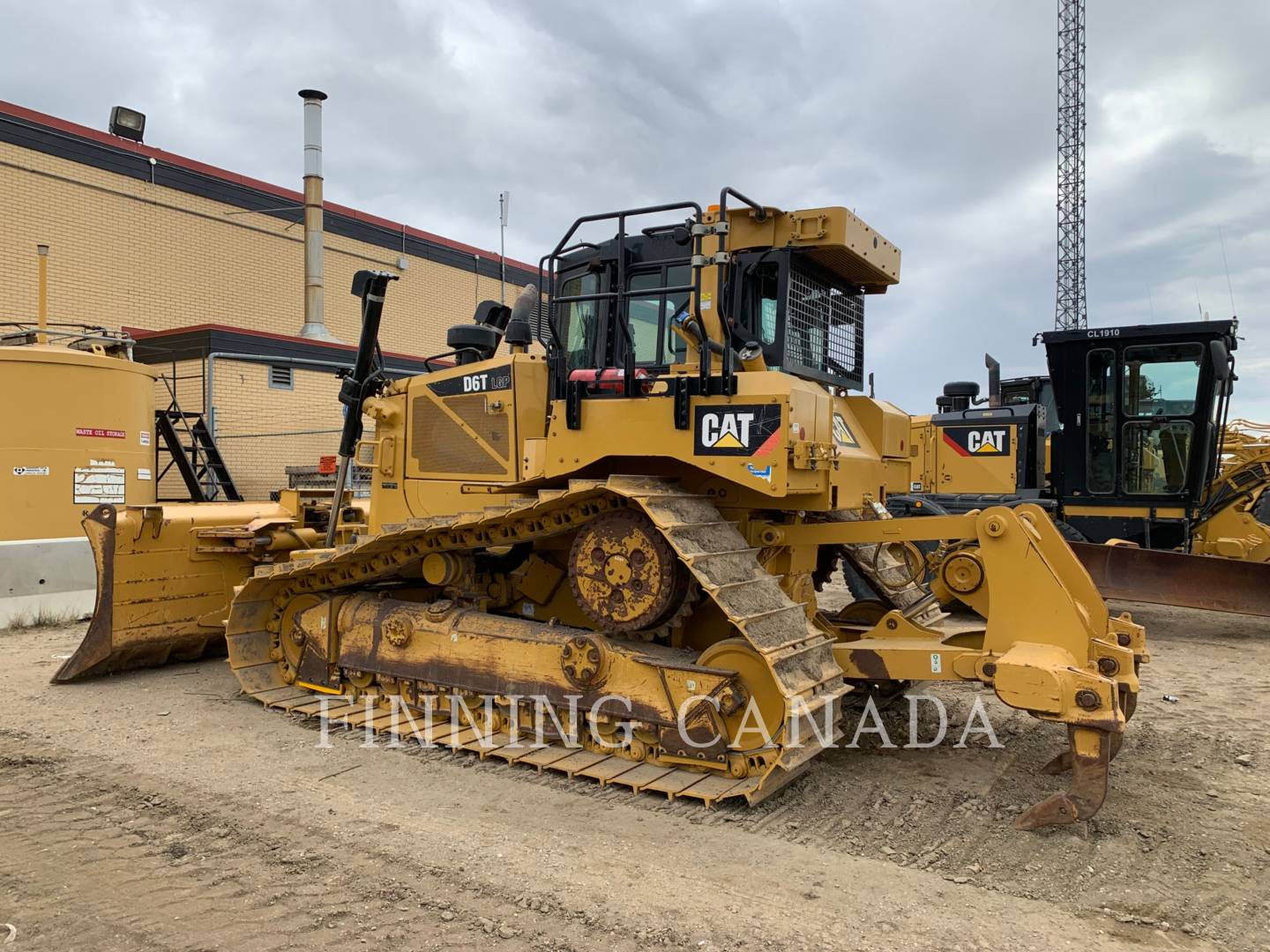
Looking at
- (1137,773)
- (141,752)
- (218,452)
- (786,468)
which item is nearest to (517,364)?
(786,468)

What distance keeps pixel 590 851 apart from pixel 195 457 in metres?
12.6

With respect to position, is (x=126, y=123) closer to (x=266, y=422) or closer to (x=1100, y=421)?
(x=266, y=422)

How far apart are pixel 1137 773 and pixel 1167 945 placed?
6.90 feet

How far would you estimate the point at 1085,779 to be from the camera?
420cm

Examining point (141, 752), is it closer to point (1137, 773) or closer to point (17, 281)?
point (1137, 773)

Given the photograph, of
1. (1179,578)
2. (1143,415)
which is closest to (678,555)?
(1179,578)

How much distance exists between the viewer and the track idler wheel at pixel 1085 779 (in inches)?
164

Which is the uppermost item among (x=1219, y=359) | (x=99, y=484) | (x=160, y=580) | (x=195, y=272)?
(x=195, y=272)

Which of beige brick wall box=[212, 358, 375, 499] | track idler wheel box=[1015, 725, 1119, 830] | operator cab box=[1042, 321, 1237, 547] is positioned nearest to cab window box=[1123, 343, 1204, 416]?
operator cab box=[1042, 321, 1237, 547]

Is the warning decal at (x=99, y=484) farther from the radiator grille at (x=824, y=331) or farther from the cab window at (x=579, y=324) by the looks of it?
the radiator grille at (x=824, y=331)

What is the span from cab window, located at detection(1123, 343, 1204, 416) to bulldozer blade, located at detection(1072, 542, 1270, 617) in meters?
2.11

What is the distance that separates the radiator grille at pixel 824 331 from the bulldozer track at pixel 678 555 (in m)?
1.23

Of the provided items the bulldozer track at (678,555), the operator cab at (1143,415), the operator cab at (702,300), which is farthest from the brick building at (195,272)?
the operator cab at (1143,415)

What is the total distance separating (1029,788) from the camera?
4.92 m
